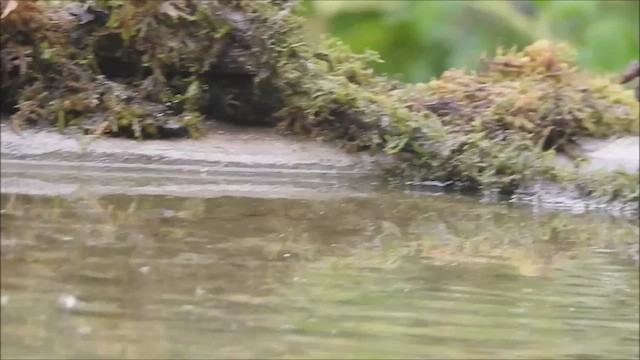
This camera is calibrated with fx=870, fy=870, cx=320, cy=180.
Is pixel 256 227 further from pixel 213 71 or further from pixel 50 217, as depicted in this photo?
pixel 213 71

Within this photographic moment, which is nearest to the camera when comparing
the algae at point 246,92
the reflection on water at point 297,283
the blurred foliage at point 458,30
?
the reflection on water at point 297,283

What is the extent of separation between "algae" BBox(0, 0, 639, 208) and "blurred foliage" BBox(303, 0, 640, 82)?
0.36 m

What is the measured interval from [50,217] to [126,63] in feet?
1.76

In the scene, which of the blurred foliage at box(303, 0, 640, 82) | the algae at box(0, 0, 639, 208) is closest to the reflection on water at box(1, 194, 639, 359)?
the algae at box(0, 0, 639, 208)

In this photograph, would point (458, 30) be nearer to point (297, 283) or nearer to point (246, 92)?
point (246, 92)

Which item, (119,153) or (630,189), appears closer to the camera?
(119,153)

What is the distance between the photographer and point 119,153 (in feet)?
4.34

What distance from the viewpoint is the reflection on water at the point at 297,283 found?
0.70m

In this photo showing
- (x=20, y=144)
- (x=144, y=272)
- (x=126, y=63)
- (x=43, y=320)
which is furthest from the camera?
(x=126, y=63)

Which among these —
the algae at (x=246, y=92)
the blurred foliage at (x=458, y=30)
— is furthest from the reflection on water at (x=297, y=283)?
the blurred foliage at (x=458, y=30)

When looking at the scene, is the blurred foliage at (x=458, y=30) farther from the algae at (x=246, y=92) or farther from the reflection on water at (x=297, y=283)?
the reflection on water at (x=297, y=283)

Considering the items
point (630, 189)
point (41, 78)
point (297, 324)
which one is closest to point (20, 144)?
point (41, 78)

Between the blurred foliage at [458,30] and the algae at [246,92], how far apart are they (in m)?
0.36

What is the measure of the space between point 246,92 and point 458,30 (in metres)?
0.82
